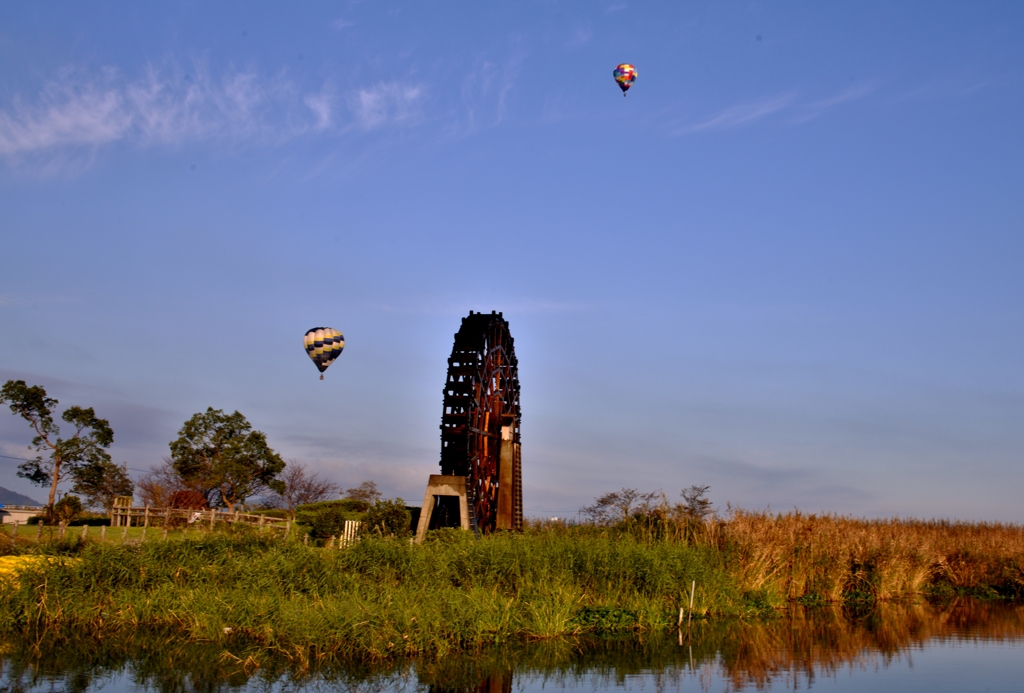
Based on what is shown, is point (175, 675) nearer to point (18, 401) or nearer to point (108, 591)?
point (108, 591)

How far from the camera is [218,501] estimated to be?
192 ft

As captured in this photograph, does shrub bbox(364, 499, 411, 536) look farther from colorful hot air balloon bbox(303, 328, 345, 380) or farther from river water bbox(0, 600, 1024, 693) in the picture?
river water bbox(0, 600, 1024, 693)

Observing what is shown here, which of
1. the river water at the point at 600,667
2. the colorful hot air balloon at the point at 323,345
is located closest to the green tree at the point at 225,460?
the colorful hot air balloon at the point at 323,345

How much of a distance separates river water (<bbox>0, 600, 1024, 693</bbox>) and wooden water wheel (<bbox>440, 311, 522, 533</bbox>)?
419 inches

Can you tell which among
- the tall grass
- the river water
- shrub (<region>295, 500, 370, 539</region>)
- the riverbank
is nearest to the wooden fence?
shrub (<region>295, 500, 370, 539</region>)

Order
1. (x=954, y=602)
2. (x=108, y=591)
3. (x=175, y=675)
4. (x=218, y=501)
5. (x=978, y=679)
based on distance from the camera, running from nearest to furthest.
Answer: (x=175, y=675) < (x=978, y=679) < (x=108, y=591) < (x=954, y=602) < (x=218, y=501)

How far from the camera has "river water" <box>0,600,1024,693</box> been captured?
12.5 m

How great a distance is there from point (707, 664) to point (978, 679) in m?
4.04

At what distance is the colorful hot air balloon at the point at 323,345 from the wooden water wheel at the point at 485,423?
628cm

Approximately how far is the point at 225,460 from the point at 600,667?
153ft

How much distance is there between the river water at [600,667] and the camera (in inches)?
491

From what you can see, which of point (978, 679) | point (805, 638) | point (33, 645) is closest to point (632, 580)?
point (805, 638)

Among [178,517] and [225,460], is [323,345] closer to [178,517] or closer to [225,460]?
[178,517]

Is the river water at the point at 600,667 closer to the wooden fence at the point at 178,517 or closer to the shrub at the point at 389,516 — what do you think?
the shrub at the point at 389,516
